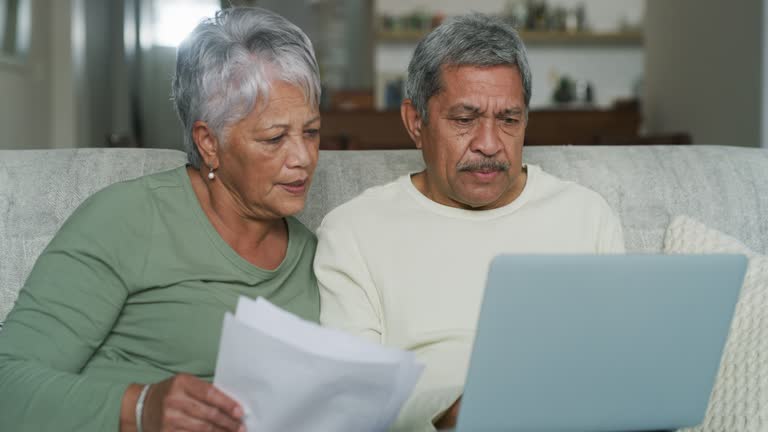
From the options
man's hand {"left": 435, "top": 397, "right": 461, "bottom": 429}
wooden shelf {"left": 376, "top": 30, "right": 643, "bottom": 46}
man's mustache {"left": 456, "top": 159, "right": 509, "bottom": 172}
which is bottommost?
man's hand {"left": 435, "top": 397, "right": 461, "bottom": 429}

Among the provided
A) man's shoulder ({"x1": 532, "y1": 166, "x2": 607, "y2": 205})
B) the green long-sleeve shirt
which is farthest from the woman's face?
man's shoulder ({"x1": 532, "y1": 166, "x2": 607, "y2": 205})

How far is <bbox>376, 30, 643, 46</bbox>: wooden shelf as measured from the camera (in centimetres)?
748

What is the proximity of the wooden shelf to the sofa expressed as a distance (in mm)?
5613

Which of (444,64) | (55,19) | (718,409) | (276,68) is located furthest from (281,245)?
(55,19)

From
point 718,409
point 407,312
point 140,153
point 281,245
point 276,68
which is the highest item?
point 276,68

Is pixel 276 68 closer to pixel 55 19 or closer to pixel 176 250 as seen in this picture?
pixel 176 250

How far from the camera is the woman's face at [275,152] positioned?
142 cm

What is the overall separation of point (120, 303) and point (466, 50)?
77 cm

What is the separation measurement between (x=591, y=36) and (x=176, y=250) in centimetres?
674

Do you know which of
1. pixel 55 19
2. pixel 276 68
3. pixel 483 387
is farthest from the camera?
pixel 55 19

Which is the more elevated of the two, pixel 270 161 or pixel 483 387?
pixel 270 161

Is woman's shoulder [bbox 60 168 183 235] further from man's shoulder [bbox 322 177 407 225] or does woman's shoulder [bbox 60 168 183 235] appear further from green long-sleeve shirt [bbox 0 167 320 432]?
man's shoulder [bbox 322 177 407 225]

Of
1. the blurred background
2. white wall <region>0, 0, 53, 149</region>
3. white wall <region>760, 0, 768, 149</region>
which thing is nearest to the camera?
white wall <region>760, 0, 768, 149</region>

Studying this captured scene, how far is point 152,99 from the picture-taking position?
794 cm
